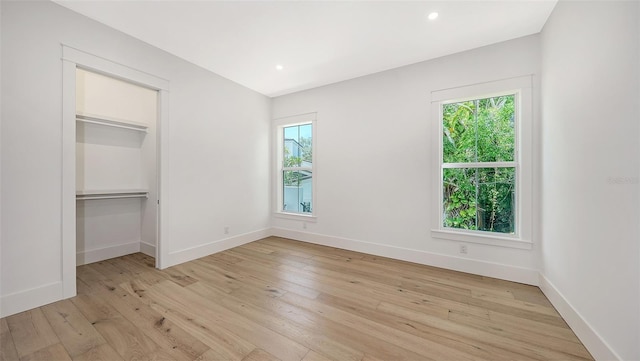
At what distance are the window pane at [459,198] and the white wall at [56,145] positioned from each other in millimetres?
3214

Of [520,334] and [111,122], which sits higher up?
[111,122]

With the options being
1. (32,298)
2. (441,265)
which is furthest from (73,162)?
(441,265)

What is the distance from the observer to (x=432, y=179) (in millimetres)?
3055

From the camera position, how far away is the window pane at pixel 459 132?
9.71 feet

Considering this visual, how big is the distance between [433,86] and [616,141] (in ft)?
6.53

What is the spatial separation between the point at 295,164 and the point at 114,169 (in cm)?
277

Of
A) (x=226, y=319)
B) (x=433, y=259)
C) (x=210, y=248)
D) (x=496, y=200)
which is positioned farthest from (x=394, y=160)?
(x=210, y=248)

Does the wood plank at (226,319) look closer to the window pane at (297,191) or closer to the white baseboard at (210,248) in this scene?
the white baseboard at (210,248)

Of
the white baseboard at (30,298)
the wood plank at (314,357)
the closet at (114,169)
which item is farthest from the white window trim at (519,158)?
the white baseboard at (30,298)

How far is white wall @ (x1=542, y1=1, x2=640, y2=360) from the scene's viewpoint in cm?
125

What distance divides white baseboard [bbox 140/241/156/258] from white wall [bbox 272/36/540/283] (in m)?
2.18

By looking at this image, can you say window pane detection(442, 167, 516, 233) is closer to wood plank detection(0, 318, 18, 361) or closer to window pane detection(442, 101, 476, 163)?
window pane detection(442, 101, 476, 163)

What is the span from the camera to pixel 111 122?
320cm

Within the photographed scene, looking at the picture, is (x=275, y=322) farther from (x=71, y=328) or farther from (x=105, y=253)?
(x=105, y=253)
